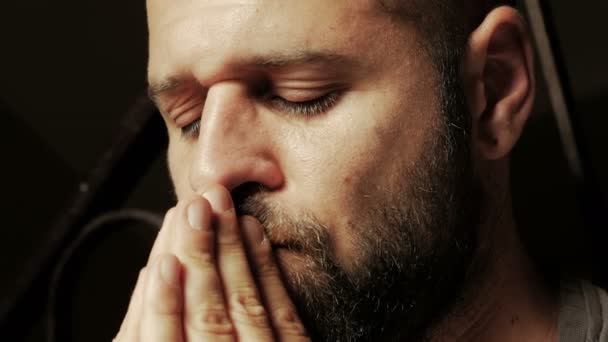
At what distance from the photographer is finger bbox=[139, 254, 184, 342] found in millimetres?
845

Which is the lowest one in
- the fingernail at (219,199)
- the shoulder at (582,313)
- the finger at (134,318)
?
the shoulder at (582,313)

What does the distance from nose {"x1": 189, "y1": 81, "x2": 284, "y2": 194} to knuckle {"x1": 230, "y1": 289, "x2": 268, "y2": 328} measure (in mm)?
149

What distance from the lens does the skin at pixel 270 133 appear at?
870 millimetres

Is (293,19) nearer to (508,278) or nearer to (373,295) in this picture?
(373,295)

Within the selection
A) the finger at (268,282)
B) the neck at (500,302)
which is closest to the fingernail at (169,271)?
the finger at (268,282)

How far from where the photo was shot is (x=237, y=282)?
2.90ft

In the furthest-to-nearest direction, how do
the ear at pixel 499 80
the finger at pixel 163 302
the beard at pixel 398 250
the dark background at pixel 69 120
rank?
the dark background at pixel 69 120, the ear at pixel 499 80, the beard at pixel 398 250, the finger at pixel 163 302

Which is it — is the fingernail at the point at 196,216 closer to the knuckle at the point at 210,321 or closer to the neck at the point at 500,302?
the knuckle at the point at 210,321

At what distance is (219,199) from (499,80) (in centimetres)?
52

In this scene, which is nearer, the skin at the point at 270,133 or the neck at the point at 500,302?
the skin at the point at 270,133

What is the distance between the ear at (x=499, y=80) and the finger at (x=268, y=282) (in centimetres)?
41

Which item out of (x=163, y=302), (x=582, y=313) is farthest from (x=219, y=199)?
(x=582, y=313)

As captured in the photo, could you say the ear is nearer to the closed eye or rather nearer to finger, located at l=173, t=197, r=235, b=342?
the closed eye

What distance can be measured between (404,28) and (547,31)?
1.00 ft
